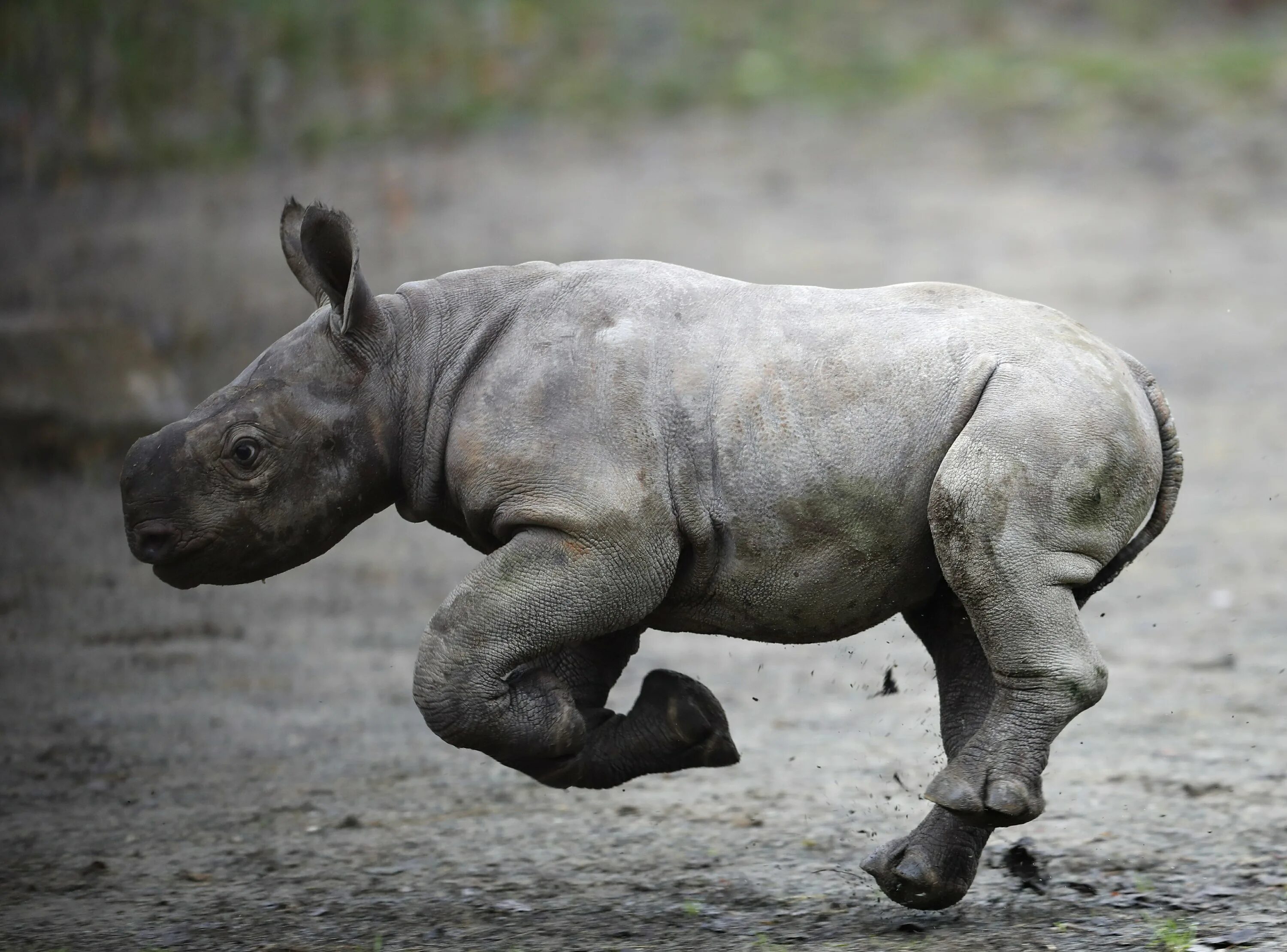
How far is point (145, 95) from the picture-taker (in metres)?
16.4

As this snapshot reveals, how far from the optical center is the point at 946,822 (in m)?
4.32

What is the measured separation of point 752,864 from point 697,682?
0.85 m

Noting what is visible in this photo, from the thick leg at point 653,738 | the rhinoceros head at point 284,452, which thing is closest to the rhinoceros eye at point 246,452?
the rhinoceros head at point 284,452

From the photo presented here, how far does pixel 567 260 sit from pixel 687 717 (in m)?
9.60

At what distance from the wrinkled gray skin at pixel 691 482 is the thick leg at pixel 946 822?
10 millimetres

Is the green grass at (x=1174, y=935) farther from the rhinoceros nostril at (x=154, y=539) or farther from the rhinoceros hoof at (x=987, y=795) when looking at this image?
the rhinoceros nostril at (x=154, y=539)

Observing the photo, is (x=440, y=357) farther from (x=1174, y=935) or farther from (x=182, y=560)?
(x=1174, y=935)

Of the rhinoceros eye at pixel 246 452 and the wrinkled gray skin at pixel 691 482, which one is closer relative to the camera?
the wrinkled gray skin at pixel 691 482

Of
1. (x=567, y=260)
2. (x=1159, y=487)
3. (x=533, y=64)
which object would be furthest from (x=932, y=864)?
(x=533, y=64)

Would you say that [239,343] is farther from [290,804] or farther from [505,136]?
[290,804]

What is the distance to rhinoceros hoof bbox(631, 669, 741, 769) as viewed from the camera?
4.38 metres

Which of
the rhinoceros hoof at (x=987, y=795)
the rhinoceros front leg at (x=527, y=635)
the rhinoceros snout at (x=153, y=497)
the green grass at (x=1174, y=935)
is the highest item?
the rhinoceros snout at (x=153, y=497)

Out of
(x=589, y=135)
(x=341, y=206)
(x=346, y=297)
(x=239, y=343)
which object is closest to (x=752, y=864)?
(x=346, y=297)

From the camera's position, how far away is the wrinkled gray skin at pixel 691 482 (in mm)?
4000
